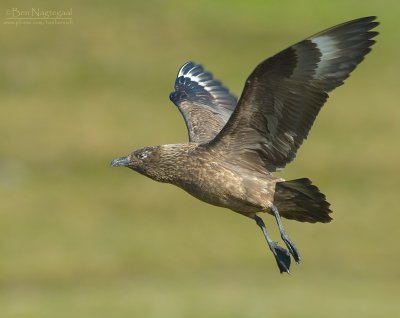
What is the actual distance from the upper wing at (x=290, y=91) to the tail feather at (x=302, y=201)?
255mm

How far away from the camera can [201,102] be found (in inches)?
439

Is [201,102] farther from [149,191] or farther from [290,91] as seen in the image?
[149,191]

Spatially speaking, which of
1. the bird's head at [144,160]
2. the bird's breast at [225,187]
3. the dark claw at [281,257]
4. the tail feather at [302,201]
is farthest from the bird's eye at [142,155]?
the dark claw at [281,257]

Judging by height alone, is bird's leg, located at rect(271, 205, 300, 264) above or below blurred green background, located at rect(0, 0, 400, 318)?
above

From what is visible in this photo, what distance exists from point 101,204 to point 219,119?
872cm

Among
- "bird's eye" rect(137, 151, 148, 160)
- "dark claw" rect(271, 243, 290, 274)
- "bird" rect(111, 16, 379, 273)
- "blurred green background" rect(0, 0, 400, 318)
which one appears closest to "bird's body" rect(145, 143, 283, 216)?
"bird" rect(111, 16, 379, 273)

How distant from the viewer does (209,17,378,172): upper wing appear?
8.54 meters

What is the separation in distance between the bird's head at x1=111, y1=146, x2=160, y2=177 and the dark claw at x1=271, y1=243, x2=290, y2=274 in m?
1.05

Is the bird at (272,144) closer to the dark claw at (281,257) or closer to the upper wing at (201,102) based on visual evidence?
the dark claw at (281,257)

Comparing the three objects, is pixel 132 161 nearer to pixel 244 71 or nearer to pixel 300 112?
pixel 300 112

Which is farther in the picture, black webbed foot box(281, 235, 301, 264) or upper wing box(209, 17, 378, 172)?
black webbed foot box(281, 235, 301, 264)

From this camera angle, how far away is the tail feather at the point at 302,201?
887 centimetres

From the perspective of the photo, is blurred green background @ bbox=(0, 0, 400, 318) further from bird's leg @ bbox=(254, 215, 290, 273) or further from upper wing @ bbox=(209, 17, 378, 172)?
upper wing @ bbox=(209, 17, 378, 172)

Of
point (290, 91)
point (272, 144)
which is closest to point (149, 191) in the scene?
point (272, 144)
